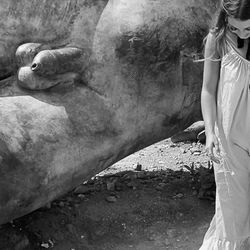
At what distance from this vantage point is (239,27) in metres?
2.96

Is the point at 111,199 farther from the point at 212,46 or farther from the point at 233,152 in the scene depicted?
the point at 212,46

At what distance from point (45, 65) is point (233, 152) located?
137 cm

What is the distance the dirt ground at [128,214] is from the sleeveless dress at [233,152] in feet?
2.78

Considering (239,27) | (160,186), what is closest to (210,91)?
(239,27)

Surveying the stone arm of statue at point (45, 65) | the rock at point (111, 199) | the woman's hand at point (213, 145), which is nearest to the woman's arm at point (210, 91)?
the woman's hand at point (213, 145)

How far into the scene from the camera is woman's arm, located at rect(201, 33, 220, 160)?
3.13m

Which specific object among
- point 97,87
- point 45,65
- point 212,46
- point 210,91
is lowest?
point 97,87

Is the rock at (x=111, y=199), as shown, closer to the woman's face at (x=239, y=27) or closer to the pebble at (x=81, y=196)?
the pebble at (x=81, y=196)

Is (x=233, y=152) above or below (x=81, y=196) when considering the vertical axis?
above

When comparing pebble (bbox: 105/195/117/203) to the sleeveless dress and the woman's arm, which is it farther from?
the woman's arm

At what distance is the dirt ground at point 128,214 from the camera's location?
14.0 ft

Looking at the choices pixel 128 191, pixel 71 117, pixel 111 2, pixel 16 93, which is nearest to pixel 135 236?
pixel 128 191

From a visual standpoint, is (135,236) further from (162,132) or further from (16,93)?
(16,93)

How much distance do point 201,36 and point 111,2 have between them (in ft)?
2.09
